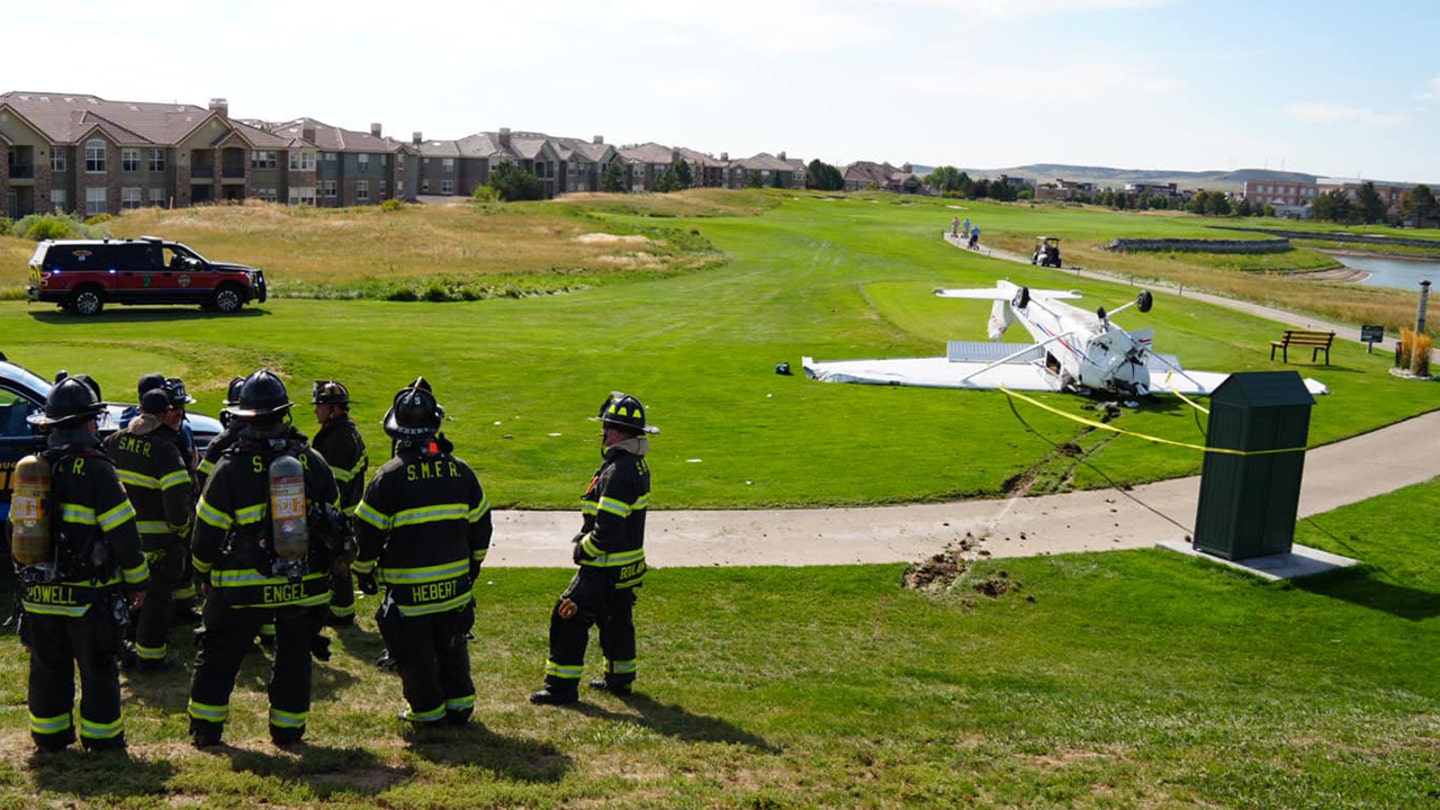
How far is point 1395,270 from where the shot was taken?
5020 inches

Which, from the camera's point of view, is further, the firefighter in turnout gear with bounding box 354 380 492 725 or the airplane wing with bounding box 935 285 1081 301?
the airplane wing with bounding box 935 285 1081 301

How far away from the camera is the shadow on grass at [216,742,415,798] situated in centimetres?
692

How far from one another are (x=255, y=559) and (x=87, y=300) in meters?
29.3

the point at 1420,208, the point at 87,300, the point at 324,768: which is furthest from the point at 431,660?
the point at 1420,208

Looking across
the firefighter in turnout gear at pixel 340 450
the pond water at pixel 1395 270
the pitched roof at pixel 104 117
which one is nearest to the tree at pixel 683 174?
the pitched roof at pixel 104 117

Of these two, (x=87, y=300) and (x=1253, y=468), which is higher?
(x=1253, y=468)

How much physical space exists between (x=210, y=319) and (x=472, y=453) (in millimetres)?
18244

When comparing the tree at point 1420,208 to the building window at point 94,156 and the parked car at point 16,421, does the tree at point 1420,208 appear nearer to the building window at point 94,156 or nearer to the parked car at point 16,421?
the building window at point 94,156

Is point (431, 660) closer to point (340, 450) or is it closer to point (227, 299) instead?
point (340, 450)

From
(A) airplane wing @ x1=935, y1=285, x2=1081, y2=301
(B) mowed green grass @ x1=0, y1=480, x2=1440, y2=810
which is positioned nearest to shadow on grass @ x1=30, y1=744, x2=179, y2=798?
(B) mowed green grass @ x1=0, y1=480, x2=1440, y2=810

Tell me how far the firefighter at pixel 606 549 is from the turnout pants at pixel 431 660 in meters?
0.86

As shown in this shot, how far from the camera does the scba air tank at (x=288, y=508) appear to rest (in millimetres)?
7461

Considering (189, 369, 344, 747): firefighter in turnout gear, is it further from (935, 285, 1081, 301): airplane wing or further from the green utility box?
(935, 285, 1081, 301): airplane wing

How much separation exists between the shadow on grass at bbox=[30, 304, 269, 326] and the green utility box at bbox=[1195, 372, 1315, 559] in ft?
89.3
